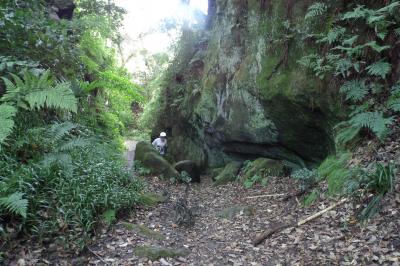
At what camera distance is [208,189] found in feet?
29.1

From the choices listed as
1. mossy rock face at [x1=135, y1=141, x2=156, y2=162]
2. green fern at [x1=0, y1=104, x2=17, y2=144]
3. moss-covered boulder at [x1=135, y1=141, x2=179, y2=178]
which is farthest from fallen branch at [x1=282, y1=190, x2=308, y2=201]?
mossy rock face at [x1=135, y1=141, x2=156, y2=162]

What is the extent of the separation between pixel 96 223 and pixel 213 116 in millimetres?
6448

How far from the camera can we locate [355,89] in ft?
19.3

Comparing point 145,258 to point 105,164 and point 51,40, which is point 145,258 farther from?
point 51,40

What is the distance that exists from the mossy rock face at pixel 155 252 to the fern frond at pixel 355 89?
3.88 metres

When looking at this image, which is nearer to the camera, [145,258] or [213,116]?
[145,258]

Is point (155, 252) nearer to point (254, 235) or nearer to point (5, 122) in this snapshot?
point (254, 235)

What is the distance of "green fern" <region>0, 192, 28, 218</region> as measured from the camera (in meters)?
3.48

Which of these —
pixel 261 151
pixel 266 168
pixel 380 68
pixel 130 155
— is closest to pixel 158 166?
Answer: pixel 261 151

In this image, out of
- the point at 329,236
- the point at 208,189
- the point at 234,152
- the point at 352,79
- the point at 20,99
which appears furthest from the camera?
the point at 234,152

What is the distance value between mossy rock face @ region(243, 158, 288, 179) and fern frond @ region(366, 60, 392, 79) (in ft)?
9.96

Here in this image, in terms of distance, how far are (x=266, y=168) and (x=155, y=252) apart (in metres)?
4.52

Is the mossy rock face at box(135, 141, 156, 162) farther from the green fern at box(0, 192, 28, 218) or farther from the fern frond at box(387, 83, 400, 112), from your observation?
the fern frond at box(387, 83, 400, 112)

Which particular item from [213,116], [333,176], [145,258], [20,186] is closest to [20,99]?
[20,186]
